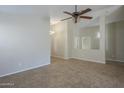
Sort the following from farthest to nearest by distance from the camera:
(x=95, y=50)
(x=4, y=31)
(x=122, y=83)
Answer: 1. (x=95, y=50)
2. (x=4, y=31)
3. (x=122, y=83)

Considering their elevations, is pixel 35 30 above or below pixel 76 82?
above

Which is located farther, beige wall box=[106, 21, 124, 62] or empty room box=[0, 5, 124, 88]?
beige wall box=[106, 21, 124, 62]

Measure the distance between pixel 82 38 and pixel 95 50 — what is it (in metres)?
1.27

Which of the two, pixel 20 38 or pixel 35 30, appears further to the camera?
pixel 35 30

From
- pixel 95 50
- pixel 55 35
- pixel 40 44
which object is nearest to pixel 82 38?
pixel 95 50

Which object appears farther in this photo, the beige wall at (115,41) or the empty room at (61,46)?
the beige wall at (115,41)

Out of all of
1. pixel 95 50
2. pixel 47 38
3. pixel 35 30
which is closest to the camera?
pixel 35 30

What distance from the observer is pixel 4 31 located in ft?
12.5

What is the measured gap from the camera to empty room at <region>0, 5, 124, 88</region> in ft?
11.2

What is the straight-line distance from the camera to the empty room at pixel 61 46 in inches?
135

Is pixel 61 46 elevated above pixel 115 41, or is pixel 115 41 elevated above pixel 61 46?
pixel 115 41

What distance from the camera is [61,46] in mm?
7547
